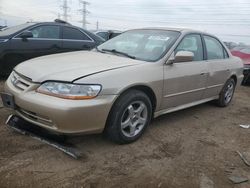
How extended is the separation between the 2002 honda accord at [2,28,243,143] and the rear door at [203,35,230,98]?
0.02 m

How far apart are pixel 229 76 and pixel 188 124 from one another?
5.45ft

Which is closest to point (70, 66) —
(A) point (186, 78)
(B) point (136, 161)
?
(B) point (136, 161)

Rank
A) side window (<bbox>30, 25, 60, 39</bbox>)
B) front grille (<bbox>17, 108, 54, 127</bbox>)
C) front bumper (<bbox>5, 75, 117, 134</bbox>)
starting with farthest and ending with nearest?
side window (<bbox>30, 25, 60, 39</bbox>) → front grille (<bbox>17, 108, 54, 127</bbox>) → front bumper (<bbox>5, 75, 117, 134</bbox>)

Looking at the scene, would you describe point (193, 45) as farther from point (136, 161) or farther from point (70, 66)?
point (136, 161)

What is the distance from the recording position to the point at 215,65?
17.4 ft

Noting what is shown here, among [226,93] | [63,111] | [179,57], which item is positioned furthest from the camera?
[226,93]

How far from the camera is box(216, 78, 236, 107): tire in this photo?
5.91 m

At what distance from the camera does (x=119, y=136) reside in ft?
11.9

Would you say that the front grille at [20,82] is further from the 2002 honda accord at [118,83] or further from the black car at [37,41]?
the black car at [37,41]

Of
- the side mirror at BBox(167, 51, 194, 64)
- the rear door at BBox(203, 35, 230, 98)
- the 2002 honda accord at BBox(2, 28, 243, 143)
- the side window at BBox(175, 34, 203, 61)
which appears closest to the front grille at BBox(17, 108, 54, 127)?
the 2002 honda accord at BBox(2, 28, 243, 143)

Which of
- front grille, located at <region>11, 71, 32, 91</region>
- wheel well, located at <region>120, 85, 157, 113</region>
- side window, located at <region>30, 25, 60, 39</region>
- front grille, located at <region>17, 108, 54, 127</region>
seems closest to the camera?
front grille, located at <region>17, 108, 54, 127</region>

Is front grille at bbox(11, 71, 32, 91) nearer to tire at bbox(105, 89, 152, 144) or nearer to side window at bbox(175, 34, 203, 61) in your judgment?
tire at bbox(105, 89, 152, 144)

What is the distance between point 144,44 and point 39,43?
129 inches

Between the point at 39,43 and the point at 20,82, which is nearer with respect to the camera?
the point at 20,82
